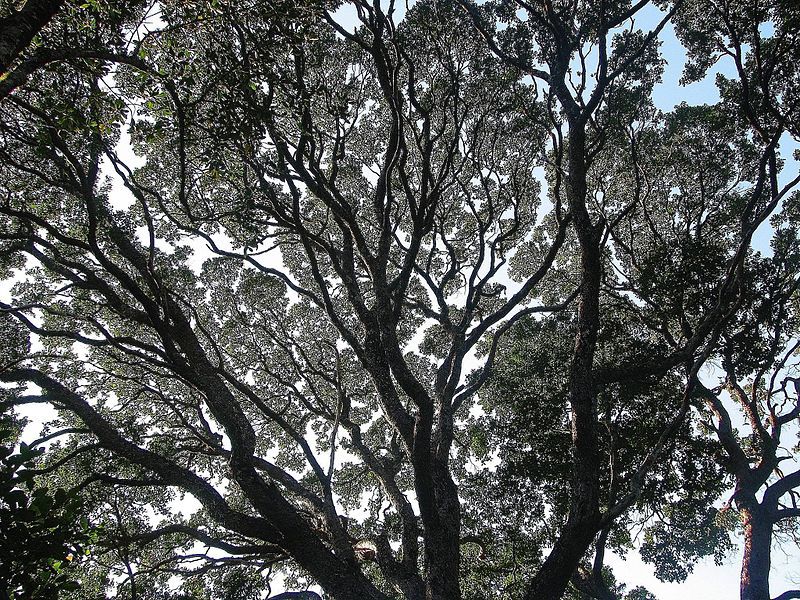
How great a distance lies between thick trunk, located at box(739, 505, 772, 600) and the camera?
1026cm

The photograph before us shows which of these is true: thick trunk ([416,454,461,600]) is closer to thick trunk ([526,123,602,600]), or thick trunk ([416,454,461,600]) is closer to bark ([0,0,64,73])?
thick trunk ([526,123,602,600])

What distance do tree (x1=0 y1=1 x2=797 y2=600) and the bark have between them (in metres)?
1.45

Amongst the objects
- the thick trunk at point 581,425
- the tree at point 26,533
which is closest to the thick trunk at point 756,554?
the thick trunk at point 581,425

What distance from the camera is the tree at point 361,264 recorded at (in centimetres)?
624

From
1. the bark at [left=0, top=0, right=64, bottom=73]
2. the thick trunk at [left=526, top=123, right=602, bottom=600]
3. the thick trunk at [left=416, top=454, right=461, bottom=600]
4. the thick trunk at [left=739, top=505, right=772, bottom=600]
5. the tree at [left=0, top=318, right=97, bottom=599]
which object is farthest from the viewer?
the thick trunk at [left=739, top=505, right=772, bottom=600]

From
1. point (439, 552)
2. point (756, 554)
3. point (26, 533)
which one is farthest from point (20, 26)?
point (756, 554)

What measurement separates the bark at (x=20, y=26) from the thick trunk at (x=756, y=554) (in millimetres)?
13892

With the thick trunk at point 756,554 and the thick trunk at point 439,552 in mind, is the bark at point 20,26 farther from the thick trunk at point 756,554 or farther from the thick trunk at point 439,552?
the thick trunk at point 756,554

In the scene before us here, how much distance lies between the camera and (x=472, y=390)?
29.0 feet

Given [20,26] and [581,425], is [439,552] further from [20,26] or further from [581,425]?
[20,26]

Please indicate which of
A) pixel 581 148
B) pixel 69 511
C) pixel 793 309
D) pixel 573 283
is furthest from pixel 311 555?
pixel 793 309

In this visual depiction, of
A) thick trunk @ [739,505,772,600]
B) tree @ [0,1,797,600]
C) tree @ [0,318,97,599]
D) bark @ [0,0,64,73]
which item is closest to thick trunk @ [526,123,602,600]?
tree @ [0,1,797,600]

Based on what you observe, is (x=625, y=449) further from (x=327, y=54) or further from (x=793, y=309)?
(x=327, y=54)

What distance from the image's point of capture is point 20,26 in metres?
3.07
